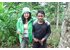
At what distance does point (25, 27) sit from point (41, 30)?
0.19 meters

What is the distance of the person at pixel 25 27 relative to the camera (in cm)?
215

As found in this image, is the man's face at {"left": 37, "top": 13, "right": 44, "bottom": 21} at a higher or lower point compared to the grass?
higher

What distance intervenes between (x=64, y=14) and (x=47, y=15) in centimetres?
20

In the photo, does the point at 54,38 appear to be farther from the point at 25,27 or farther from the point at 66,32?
the point at 25,27

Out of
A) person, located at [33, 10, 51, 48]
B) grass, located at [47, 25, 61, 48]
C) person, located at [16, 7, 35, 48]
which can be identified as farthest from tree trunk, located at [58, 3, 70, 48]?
person, located at [16, 7, 35, 48]

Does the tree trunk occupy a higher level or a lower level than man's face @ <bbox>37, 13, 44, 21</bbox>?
lower

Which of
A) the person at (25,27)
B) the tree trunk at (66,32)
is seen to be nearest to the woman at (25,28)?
the person at (25,27)

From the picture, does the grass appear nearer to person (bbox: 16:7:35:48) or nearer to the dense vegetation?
the dense vegetation

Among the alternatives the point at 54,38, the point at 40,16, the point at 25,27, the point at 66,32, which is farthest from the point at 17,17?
the point at 66,32

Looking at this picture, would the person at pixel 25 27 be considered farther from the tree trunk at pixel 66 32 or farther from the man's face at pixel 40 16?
the tree trunk at pixel 66 32

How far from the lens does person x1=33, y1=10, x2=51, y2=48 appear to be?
2.13 metres

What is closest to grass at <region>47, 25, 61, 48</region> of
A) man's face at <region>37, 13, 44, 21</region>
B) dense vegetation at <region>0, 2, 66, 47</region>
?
dense vegetation at <region>0, 2, 66, 47</region>

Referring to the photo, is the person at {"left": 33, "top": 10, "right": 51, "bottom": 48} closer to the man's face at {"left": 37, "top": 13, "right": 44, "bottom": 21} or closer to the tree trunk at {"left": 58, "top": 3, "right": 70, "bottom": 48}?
the man's face at {"left": 37, "top": 13, "right": 44, "bottom": 21}

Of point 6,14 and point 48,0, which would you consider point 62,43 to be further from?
point 6,14
